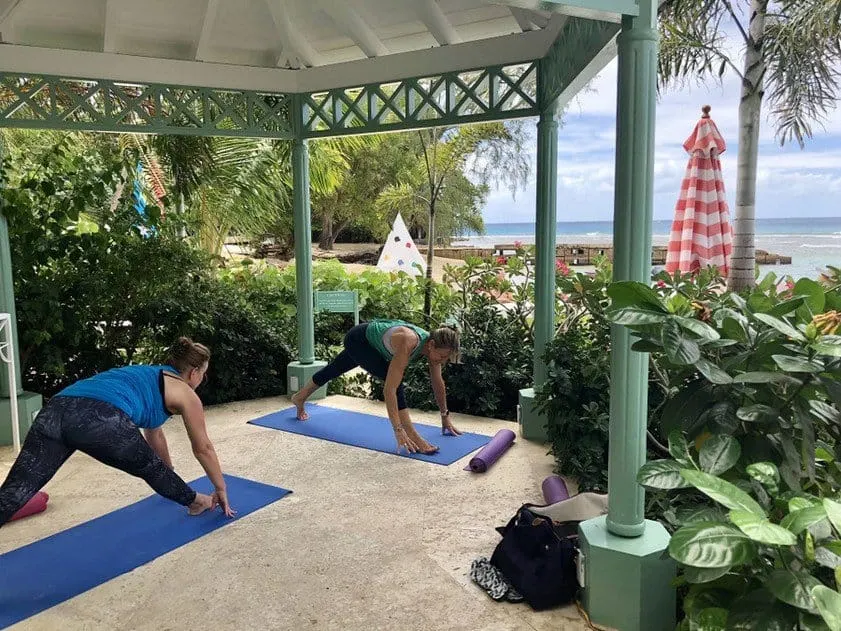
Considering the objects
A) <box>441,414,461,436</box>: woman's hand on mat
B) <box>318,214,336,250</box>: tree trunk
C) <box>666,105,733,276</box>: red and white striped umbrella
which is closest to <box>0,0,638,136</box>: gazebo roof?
<box>666,105,733,276</box>: red and white striped umbrella

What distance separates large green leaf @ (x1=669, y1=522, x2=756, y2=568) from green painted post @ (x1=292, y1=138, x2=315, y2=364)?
5.40 meters

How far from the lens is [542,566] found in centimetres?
304

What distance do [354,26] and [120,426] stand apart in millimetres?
3934

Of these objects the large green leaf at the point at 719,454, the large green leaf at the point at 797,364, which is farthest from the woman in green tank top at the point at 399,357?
the large green leaf at the point at 797,364

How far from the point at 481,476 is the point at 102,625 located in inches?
102

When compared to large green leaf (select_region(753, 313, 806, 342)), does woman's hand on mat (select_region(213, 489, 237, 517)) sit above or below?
below

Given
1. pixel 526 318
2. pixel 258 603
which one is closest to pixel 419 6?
pixel 526 318

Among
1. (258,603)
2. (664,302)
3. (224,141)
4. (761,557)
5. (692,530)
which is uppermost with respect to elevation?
(224,141)

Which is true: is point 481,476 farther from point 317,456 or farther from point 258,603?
point 258,603

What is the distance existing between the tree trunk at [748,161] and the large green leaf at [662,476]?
7874 mm

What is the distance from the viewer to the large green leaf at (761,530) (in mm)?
1717

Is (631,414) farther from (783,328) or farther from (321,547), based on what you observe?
(321,547)

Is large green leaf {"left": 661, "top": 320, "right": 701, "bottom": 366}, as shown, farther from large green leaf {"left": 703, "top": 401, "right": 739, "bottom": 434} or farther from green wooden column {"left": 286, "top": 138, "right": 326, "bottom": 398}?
green wooden column {"left": 286, "top": 138, "right": 326, "bottom": 398}

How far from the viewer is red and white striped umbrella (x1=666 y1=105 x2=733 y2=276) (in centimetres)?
682
